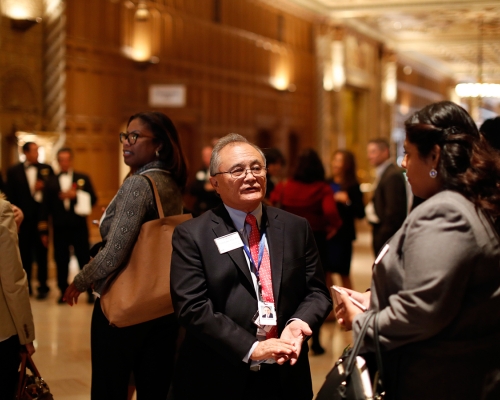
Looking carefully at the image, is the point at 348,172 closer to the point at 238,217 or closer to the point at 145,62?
the point at 238,217

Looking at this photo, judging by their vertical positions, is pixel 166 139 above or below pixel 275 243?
above

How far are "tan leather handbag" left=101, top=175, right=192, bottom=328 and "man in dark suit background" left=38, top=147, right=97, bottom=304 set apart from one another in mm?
5561

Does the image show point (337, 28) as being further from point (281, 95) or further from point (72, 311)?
point (72, 311)

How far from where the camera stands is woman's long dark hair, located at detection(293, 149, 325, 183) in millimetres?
6684

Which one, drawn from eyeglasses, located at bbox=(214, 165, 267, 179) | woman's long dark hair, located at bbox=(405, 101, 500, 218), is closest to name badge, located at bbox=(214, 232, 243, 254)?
eyeglasses, located at bbox=(214, 165, 267, 179)

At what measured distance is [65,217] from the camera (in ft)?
29.2

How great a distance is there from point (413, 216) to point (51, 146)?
1027 centimetres

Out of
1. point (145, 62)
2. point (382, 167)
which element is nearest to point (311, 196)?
point (382, 167)

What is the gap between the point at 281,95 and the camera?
19547 millimetres

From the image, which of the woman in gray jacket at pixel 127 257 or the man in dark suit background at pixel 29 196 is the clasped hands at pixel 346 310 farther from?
the man in dark suit background at pixel 29 196

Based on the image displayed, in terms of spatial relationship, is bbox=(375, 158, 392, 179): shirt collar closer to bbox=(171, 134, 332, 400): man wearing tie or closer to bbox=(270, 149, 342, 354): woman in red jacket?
bbox=(270, 149, 342, 354): woman in red jacket

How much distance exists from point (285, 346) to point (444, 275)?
79cm

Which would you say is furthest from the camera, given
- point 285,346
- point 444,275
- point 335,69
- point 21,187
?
point 335,69

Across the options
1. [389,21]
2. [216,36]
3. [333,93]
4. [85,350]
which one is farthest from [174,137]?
[389,21]
